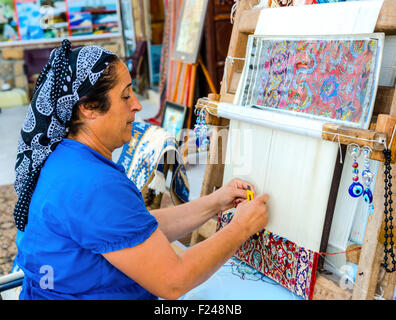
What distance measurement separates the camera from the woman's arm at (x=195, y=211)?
137 centimetres

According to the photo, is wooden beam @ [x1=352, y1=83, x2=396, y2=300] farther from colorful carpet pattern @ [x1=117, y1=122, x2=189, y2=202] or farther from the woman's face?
colorful carpet pattern @ [x1=117, y1=122, x2=189, y2=202]

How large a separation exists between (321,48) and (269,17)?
26cm

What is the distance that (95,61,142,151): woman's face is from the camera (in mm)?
1002

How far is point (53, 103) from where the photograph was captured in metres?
0.95

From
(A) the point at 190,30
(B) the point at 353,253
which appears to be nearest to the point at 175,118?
(A) the point at 190,30

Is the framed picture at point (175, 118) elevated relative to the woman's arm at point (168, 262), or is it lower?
lower

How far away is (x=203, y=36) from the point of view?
4.17 m

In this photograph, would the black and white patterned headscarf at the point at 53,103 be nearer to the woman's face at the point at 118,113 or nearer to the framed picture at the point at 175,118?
the woman's face at the point at 118,113

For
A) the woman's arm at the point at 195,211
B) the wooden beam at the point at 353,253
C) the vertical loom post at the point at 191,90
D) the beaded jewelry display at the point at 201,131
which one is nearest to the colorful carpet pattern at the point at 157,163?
the beaded jewelry display at the point at 201,131

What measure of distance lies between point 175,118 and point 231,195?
289cm

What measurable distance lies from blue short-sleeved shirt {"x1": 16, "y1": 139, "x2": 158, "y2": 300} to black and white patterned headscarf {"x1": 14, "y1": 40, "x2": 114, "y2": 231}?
4cm

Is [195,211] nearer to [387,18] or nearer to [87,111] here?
[87,111]

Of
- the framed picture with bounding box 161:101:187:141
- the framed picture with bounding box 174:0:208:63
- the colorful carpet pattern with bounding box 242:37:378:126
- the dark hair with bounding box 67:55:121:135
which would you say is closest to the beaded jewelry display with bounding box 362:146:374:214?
the colorful carpet pattern with bounding box 242:37:378:126

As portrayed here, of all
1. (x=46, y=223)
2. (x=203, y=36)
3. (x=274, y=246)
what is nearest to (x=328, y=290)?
(x=274, y=246)
